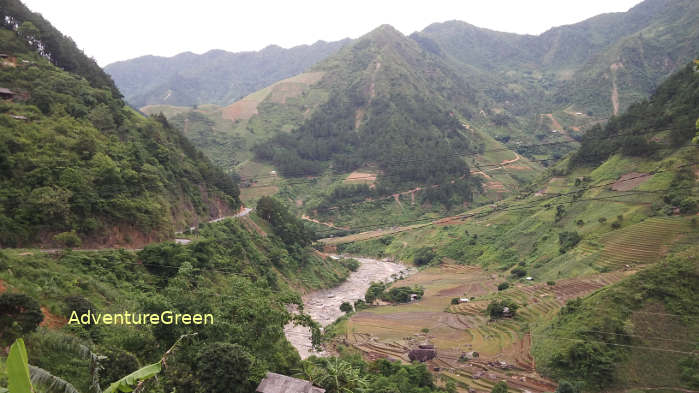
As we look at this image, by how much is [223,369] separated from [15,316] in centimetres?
707

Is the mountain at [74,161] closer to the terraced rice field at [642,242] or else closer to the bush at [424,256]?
the bush at [424,256]

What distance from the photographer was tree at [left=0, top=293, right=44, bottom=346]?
1127 cm

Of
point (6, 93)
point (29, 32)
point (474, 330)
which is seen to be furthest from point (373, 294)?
point (29, 32)

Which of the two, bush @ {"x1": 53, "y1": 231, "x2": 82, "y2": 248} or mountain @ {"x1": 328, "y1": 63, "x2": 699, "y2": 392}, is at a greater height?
bush @ {"x1": 53, "y1": 231, "x2": 82, "y2": 248}

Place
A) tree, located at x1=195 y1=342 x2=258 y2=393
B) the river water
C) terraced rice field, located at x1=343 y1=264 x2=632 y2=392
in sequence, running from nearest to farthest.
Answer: tree, located at x1=195 y1=342 x2=258 y2=393 → terraced rice field, located at x1=343 y1=264 x2=632 y2=392 → the river water

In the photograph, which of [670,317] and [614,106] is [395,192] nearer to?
[670,317]

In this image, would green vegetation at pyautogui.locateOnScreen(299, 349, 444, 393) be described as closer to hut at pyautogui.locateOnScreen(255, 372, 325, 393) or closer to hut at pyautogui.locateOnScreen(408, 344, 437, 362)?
hut at pyautogui.locateOnScreen(255, 372, 325, 393)

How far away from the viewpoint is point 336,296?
2173 inches

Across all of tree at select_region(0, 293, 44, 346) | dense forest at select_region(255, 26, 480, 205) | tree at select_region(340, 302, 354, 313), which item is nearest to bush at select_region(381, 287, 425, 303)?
tree at select_region(340, 302, 354, 313)

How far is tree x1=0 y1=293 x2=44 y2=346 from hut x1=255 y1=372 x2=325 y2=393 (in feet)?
27.6

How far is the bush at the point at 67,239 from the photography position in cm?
2309

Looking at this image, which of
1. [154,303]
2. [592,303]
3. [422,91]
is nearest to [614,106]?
[422,91]

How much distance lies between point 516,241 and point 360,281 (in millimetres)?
25123

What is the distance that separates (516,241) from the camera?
59719 millimetres
